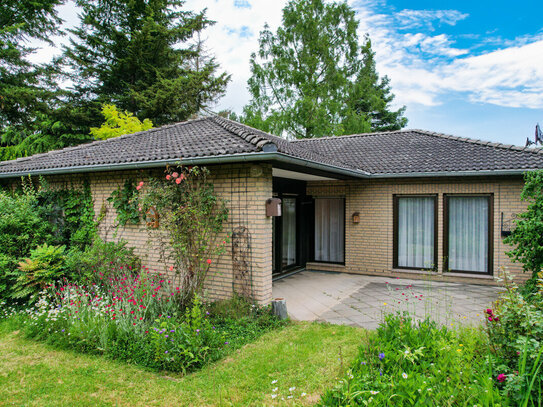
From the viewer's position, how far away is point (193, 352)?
4.55 m

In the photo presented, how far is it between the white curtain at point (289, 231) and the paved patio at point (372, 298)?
A: 0.57m

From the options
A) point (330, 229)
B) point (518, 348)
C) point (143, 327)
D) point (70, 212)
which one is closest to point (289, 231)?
point (330, 229)

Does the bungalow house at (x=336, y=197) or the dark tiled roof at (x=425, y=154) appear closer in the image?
the bungalow house at (x=336, y=197)

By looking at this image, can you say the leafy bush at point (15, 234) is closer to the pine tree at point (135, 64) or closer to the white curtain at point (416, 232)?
the white curtain at point (416, 232)

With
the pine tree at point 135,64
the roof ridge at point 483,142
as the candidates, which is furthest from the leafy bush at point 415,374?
the pine tree at point 135,64

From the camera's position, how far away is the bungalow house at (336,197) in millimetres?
6566

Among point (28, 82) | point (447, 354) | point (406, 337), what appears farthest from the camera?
point (28, 82)

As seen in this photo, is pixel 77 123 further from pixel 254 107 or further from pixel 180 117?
pixel 254 107

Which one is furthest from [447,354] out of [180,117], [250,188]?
[180,117]

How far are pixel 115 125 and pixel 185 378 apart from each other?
18.6m

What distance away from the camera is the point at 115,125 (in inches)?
784

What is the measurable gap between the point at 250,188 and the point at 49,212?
5789 millimetres

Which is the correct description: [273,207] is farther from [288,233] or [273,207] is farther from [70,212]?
[70,212]

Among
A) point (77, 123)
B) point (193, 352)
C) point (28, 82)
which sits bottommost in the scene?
point (193, 352)
